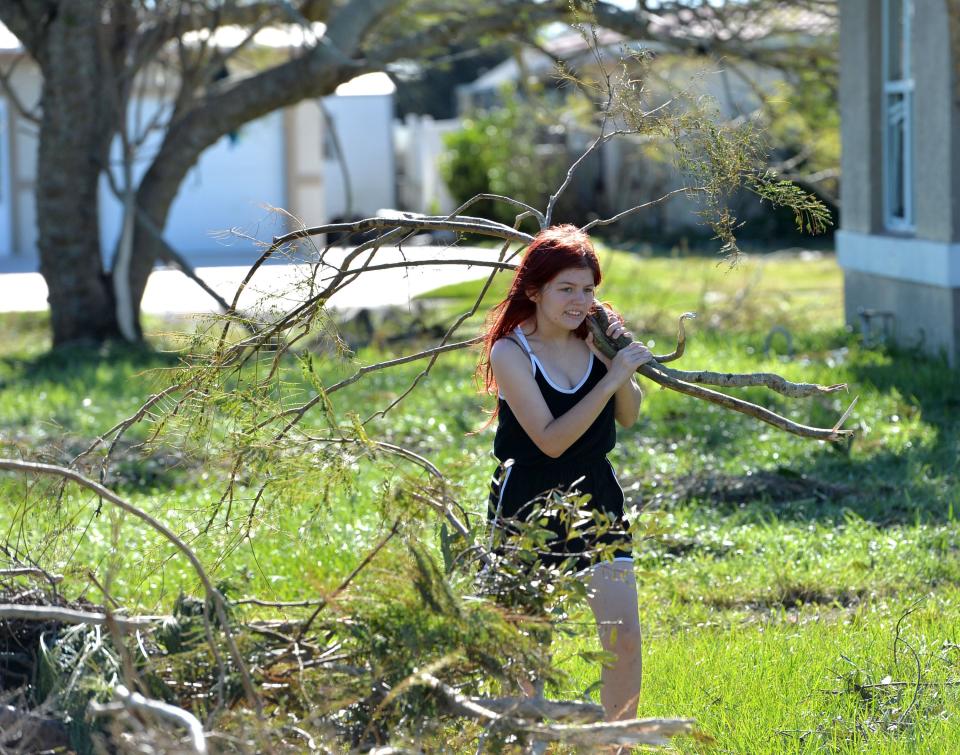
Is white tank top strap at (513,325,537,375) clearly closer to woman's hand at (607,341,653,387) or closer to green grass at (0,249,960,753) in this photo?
woman's hand at (607,341,653,387)

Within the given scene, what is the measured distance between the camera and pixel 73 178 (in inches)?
480

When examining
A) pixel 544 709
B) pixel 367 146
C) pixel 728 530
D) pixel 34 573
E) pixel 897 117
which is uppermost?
A: pixel 367 146

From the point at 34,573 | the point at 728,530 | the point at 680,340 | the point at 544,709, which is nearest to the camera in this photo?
the point at 544,709

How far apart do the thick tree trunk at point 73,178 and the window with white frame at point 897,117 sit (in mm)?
6954

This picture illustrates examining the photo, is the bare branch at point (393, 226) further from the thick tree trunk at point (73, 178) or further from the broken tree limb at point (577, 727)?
the thick tree trunk at point (73, 178)

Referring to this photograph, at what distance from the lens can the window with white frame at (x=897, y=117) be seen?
32.3 ft

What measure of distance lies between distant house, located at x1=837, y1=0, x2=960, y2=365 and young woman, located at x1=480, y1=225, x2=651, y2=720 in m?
5.74

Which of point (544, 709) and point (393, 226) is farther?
point (393, 226)

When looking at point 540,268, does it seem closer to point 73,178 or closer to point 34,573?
point 34,573

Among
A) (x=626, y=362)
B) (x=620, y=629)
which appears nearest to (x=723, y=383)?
(x=626, y=362)

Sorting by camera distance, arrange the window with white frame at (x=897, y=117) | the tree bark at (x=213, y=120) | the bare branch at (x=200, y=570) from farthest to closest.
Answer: the tree bark at (x=213, y=120), the window with white frame at (x=897, y=117), the bare branch at (x=200, y=570)

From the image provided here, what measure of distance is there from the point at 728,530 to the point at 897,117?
554 centimetres

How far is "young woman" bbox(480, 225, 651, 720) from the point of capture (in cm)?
338

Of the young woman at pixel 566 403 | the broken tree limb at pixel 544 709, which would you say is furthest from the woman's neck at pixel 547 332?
the broken tree limb at pixel 544 709
